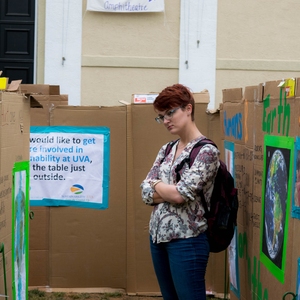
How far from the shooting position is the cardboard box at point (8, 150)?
3332 mm

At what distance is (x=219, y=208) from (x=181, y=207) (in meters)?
0.19

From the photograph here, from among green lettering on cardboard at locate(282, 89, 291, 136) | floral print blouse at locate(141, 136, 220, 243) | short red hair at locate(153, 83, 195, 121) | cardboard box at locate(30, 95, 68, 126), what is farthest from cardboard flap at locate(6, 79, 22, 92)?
cardboard box at locate(30, 95, 68, 126)

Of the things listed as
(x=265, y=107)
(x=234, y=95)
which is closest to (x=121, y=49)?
(x=234, y=95)

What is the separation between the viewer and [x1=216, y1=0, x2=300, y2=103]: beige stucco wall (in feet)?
33.6

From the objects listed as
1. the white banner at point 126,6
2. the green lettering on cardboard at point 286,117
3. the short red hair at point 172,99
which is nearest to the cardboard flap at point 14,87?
the short red hair at point 172,99

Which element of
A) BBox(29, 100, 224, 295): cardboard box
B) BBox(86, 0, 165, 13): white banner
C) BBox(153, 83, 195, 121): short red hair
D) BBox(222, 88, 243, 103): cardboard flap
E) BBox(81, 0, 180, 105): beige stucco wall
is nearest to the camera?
BBox(153, 83, 195, 121): short red hair

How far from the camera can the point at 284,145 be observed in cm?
307

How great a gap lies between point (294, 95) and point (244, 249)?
1.35 metres

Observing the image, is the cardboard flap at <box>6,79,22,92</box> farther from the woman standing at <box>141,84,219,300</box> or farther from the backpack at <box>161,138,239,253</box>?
the backpack at <box>161,138,239,253</box>

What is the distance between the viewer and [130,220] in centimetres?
567

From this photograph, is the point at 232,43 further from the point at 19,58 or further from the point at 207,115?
the point at 207,115

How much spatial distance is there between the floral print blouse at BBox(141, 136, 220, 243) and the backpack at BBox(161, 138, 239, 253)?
3cm

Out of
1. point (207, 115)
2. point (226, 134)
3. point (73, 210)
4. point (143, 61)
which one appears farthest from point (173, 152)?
point (143, 61)

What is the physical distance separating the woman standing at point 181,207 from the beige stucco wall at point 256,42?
6.84m
